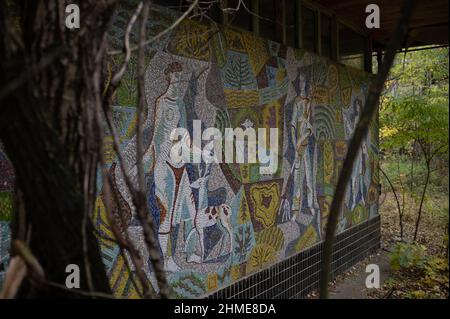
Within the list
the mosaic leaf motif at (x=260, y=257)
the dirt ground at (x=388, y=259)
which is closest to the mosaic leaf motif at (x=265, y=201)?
the mosaic leaf motif at (x=260, y=257)

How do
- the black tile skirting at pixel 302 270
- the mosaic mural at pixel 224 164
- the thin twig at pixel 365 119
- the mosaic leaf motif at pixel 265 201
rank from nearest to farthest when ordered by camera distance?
the thin twig at pixel 365 119 → the mosaic mural at pixel 224 164 → the black tile skirting at pixel 302 270 → the mosaic leaf motif at pixel 265 201

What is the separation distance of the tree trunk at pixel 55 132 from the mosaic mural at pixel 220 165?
39.1 inches

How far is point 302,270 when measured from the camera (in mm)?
5801

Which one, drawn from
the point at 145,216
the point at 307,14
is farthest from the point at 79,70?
the point at 307,14

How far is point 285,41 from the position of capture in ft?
18.6

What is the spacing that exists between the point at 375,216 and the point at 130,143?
20.4 feet

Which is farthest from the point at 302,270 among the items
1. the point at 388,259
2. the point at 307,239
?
the point at 388,259

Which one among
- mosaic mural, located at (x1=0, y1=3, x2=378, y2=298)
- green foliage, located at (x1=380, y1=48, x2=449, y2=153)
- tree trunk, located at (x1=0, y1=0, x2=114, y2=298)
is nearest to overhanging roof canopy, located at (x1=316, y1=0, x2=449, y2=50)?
green foliage, located at (x1=380, y1=48, x2=449, y2=153)

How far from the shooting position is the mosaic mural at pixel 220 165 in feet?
11.7

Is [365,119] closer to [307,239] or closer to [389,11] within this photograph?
[307,239]

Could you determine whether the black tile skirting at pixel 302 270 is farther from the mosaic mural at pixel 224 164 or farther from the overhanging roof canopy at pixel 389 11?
the overhanging roof canopy at pixel 389 11

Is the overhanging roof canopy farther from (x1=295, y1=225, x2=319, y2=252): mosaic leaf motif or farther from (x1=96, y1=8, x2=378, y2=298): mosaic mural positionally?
(x1=295, y1=225, x2=319, y2=252): mosaic leaf motif

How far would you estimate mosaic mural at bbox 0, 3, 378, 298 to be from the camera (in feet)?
11.7

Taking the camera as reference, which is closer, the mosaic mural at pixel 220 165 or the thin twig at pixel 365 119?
the thin twig at pixel 365 119
